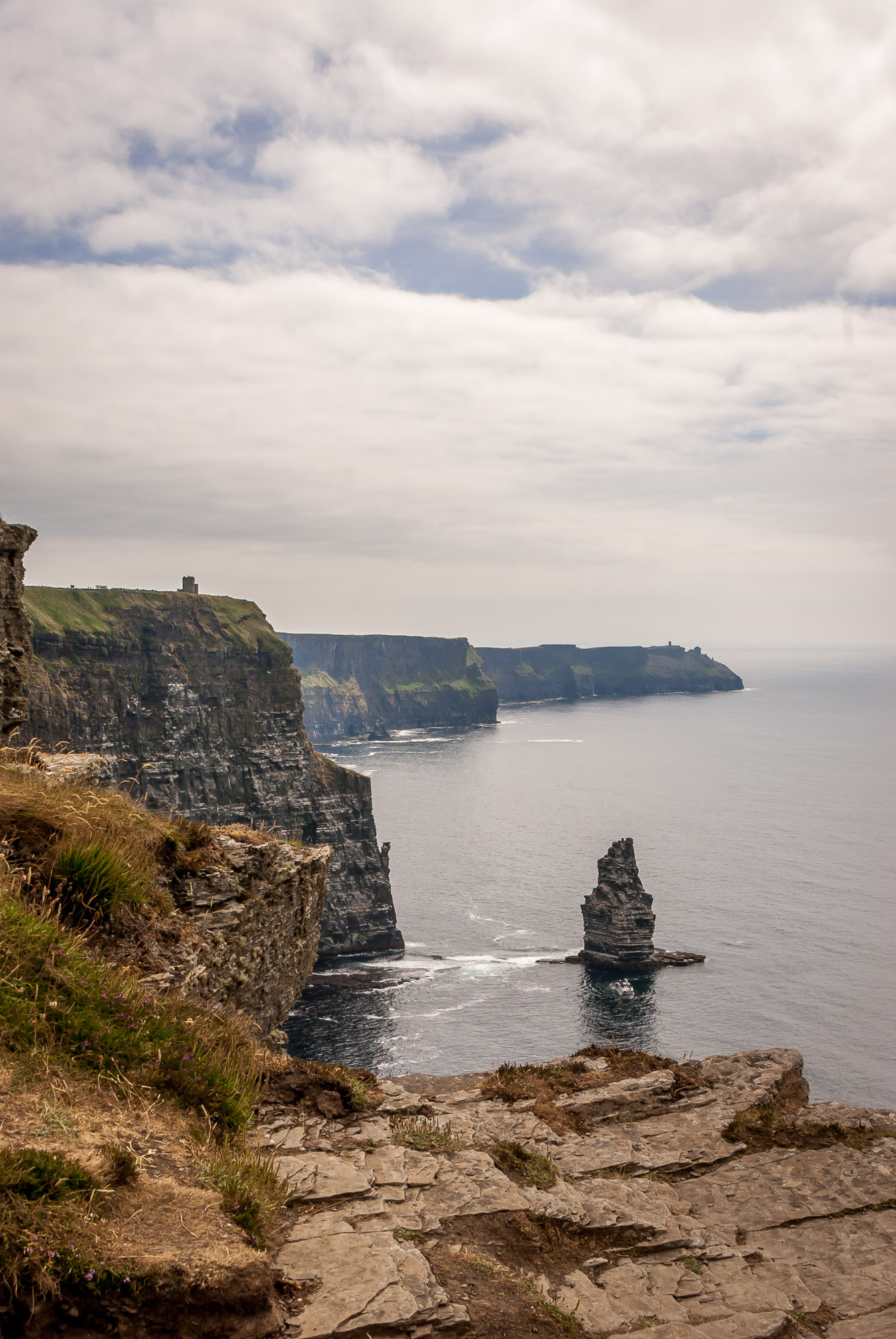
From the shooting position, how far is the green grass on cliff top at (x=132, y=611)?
84062 mm

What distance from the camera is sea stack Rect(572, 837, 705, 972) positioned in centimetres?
7481

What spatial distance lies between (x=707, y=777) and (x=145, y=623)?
11749 cm

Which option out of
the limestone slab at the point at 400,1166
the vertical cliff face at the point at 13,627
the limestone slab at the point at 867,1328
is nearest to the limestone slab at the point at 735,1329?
the limestone slab at the point at 867,1328

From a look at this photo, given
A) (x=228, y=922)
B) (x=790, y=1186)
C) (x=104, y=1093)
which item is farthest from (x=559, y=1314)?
(x=228, y=922)

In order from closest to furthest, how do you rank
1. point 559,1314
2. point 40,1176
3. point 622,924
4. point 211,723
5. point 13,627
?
point 40,1176 < point 559,1314 < point 13,627 < point 622,924 < point 211,723

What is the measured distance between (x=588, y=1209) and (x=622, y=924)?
6920cm

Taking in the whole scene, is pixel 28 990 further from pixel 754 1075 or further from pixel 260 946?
pixel 754 1075

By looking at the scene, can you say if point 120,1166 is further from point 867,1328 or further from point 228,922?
point 867,1328

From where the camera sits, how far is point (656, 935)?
81500 millimetres

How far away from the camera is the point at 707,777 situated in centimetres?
16588

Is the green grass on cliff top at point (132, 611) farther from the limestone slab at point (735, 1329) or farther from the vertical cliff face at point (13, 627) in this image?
the limestone slab at point (735, 1329)

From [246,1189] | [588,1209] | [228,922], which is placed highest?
[228,922]

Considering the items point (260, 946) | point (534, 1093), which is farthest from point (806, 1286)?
point (260, 946)

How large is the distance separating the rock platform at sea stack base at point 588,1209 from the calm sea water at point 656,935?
44253 millimetres
